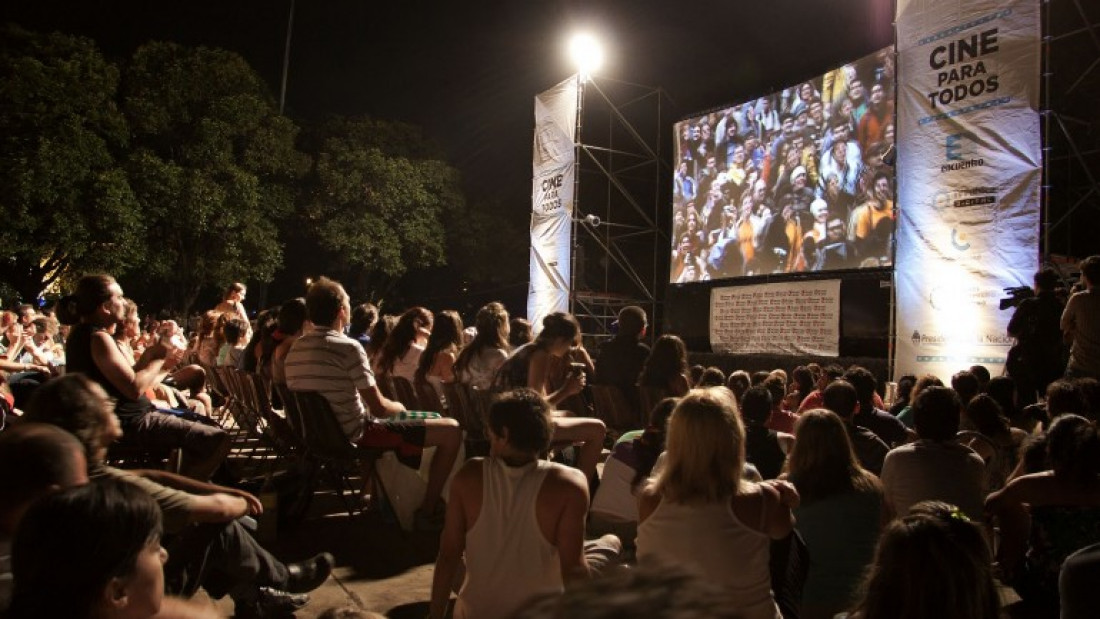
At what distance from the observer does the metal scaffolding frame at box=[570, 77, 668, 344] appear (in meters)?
15.7

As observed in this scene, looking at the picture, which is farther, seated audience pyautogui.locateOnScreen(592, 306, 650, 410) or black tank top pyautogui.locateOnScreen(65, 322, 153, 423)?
seated audience pyautogui.locateOnScreen(592, 306, 650, 410)

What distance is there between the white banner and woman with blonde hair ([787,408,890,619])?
8.97 metres

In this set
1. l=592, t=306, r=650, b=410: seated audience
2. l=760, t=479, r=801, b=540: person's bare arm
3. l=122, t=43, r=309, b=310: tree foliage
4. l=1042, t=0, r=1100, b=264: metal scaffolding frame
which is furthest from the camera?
l=122, t=43, r=309, b=310: tree foliage

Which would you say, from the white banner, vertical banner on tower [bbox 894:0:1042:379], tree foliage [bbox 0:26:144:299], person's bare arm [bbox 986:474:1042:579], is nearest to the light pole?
the white banner

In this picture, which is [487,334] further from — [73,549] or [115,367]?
[73,549]

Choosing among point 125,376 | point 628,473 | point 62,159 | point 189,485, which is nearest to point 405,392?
point 125,376

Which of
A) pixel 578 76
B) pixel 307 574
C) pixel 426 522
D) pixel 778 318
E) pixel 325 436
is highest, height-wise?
pixel 578 76

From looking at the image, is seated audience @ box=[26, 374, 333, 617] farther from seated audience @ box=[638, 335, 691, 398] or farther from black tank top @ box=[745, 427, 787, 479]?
seated audience @ box=[638, 335, 691, 398]

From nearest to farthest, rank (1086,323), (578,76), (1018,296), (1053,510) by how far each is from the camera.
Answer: (1053,510) < (1086,323) < (1018,296) < (578,76)

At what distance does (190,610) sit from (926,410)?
2.97 m

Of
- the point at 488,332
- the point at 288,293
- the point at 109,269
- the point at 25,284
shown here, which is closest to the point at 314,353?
the point at 488,332

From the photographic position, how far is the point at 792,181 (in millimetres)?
12266

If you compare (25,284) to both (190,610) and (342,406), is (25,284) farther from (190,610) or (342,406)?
(190,610)

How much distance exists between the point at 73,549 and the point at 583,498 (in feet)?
4.89
